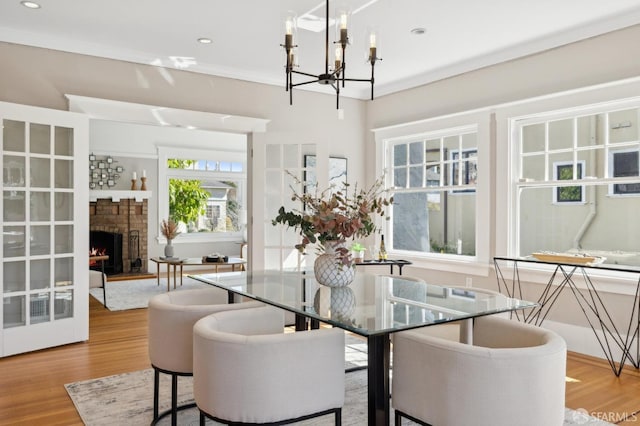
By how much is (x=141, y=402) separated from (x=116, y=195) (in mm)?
6705

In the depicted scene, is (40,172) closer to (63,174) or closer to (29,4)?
(63,174)

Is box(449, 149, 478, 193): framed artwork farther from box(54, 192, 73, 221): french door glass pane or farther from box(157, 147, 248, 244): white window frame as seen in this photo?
box(157, 147, 248, 244): white window frame

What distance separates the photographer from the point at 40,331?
4090 mm

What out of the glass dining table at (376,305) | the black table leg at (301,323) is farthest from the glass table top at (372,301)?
the black table leg at (301,323)

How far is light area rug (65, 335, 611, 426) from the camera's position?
2.74 m

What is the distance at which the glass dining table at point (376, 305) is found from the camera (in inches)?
76.0

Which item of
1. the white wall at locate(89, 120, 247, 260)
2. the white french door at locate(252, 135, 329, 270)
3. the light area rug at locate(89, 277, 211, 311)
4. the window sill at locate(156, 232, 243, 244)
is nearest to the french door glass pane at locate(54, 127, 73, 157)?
the white french door at locate(252, 135, 329, 270)

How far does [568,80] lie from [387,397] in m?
3.39

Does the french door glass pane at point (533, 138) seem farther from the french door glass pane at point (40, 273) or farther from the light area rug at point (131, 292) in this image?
the french door glass pane at point (40, 273)

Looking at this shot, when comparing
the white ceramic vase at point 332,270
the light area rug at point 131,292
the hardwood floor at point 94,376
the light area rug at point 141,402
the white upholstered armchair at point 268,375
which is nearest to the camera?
the white upholstered armchair at point 268,375

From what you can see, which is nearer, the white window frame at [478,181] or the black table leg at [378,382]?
the black table leg at [378,382]

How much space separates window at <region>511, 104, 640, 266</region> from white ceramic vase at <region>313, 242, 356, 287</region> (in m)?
2.59

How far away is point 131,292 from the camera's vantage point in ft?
23.1

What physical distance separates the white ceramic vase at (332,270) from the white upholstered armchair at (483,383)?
0.75 meters
